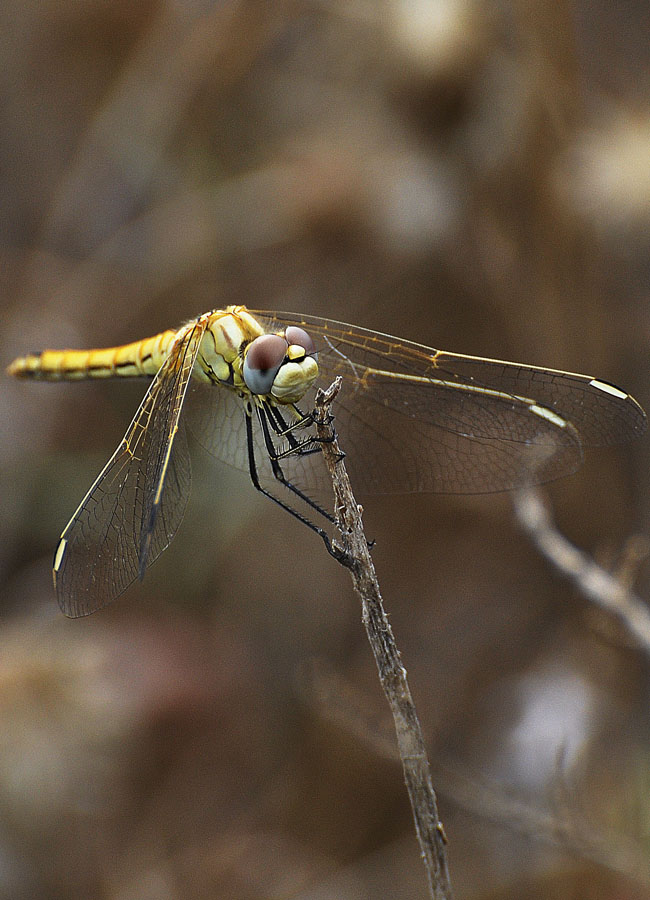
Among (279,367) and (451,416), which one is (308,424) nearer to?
(279,367)

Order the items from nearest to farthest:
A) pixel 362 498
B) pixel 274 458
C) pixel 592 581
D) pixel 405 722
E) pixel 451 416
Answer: pixel 405 722, pixel 592 581, pixel 274 458, pixel 451 416, pixel 362 498

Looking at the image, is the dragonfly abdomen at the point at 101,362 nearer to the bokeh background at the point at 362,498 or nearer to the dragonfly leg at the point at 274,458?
the dragonfly leg at the point at 274,458

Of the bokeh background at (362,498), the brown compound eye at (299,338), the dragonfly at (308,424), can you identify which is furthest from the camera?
the bokeh background at (362,498)

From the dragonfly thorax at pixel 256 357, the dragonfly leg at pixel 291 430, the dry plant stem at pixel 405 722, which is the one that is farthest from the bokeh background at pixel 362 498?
the dry plant stem at pixel 405 722

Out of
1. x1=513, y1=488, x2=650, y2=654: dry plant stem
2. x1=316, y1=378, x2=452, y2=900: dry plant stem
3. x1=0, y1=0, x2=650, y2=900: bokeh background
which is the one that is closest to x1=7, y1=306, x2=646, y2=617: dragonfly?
x1=513, y1=488, x2=650, y2=654: dry plant stem

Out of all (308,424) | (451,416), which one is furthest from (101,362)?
(451,416)

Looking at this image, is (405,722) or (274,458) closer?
(405,722)

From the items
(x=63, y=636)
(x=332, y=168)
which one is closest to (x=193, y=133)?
(x=332, y=168)
